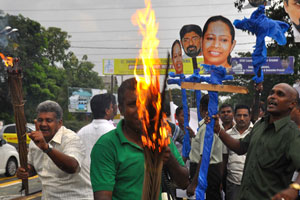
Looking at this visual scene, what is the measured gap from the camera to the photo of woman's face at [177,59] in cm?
621

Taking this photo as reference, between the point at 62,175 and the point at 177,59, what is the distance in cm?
335

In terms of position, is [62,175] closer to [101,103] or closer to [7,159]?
[101,103]

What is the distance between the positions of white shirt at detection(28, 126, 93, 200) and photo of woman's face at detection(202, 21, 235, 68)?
219 centimetres

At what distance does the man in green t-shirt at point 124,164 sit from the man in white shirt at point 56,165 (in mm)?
991

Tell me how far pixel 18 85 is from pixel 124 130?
1348 millimetres

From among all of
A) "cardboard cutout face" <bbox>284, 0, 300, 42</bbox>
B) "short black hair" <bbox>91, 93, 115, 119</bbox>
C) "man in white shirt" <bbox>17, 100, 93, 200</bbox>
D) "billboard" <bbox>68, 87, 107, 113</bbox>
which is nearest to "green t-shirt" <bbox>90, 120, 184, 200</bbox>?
"man in white shirt" <bbox>17, 100, 93, 200</bbox>

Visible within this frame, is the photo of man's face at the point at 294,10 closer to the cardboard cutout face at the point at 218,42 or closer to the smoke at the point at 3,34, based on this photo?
the cardboard cutout face at the point at 218,42

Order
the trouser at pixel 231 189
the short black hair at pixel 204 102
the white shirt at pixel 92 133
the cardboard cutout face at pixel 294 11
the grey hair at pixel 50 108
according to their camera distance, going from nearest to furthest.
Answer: the grey hair at pixel 50 108 → the white shirt at pixel 92 133 → the trouser at pixel 231 189 → the short black hair at pixel 204 102 → the cardboard cutout face at pixel 294 11

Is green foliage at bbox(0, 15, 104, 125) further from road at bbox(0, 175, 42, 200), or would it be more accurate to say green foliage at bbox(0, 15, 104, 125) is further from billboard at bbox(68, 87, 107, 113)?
road at bbox(0, 175, 42, 200)

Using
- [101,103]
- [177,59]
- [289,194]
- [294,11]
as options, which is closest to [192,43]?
[177,59]

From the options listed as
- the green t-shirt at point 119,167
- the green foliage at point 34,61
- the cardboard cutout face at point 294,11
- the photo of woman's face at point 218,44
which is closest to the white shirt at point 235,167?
the photo of woman's face at point 218,44

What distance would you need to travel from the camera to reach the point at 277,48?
10547mm

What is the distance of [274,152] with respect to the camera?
10.6ft

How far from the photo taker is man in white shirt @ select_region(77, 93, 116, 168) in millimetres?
4695
